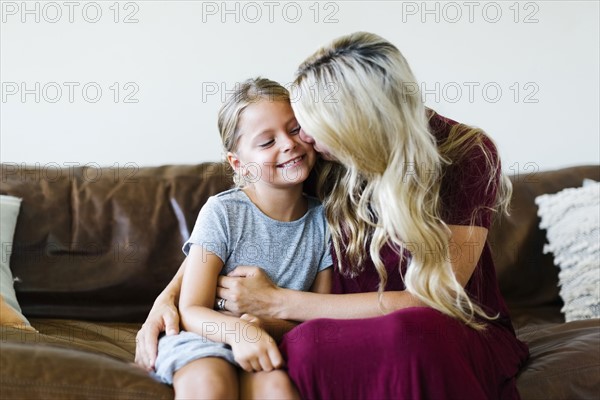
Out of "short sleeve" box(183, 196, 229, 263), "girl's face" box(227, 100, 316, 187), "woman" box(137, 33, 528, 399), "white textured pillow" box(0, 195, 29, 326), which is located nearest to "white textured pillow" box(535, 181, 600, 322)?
"woman" box(137, 33, 528, 399)

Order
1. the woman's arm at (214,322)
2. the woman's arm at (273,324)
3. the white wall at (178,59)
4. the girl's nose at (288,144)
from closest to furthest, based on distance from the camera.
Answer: the woman's arm at (214,322)
the woman's arm at (273,324)
the girl's nose at (288,144)
the white wall at (178,59)

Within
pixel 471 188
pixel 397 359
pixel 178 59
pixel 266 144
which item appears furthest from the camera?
pixel 178 59

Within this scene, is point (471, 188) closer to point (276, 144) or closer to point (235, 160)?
point (276, 144)

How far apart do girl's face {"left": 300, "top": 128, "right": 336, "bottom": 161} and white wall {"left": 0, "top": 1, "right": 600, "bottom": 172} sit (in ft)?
2.92

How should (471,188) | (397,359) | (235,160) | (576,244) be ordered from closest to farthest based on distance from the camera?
1. (397,359)
2. (471,188)
3. (235,160)
4. (576,244)

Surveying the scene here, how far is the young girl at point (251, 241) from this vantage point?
149 centimetres

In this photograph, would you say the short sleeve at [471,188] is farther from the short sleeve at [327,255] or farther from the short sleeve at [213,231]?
the short sleeve at [213,231]

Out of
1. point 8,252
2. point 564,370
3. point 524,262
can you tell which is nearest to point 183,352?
point 564,370

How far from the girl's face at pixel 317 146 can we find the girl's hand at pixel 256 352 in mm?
Answer: 405

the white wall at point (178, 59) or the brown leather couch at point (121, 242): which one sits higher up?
the white wall at point (178, 59)

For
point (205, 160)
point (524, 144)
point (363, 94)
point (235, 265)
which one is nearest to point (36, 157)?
point (205, 160)

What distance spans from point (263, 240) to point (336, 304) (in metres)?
0.26

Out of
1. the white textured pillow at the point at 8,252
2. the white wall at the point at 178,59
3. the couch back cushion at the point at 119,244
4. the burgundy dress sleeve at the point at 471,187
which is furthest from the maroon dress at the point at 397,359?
the white wall at the point at 178,59

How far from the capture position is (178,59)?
101 inches
